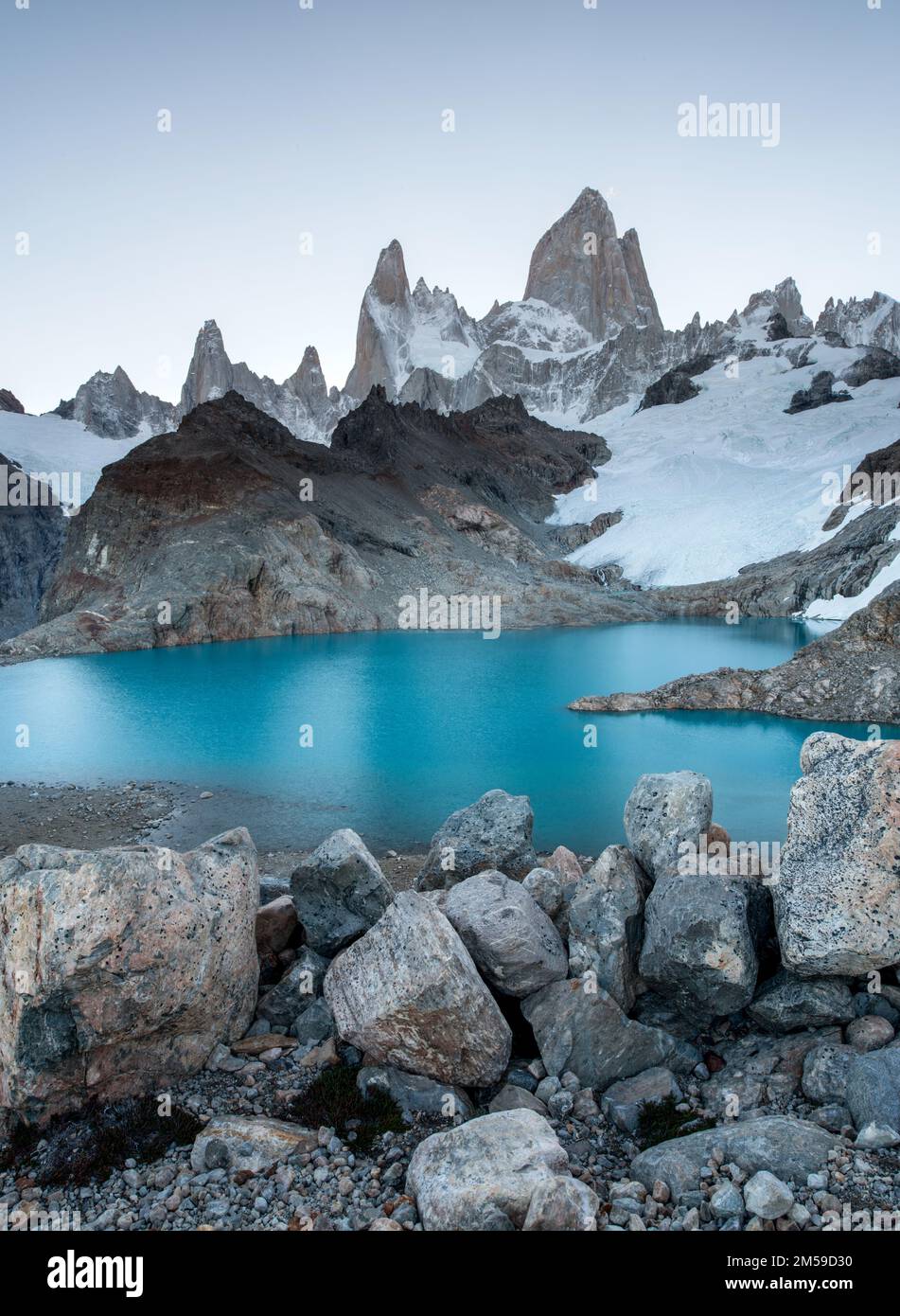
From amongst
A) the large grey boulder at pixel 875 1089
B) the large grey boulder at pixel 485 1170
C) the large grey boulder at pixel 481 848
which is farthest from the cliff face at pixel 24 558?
the large grey boulder at pixel 875 1089

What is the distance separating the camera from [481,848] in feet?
41.3

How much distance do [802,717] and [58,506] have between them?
111103 millimetres

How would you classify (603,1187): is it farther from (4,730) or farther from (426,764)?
(4,730)

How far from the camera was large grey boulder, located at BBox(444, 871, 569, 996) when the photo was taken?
27.3 ft

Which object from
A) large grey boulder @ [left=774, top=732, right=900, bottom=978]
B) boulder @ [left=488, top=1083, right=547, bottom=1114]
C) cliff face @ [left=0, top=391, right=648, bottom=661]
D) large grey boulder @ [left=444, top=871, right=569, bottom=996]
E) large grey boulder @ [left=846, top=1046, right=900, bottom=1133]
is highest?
cliff face @ [left=0, top=391, right=648, bottom=661]

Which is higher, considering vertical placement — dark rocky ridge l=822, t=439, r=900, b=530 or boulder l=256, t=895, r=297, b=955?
dark rocky ridge l=822, t=439, r=900, b=530

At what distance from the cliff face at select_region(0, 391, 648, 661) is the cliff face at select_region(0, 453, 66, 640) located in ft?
85.5

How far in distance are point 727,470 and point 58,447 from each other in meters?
137

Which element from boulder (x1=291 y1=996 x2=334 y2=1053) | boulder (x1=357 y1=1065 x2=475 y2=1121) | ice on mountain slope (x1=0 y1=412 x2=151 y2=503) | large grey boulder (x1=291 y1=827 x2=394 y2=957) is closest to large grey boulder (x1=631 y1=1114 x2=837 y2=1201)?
boulder (x1=357 y1=1065 x2=475 y2=1121)

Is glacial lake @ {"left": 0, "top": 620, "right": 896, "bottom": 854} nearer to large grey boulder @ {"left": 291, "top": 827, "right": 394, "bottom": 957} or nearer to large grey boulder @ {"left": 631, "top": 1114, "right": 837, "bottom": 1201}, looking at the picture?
large grey boulder @ {"left": 291, "top": 827, "right": 394, "bottom": 957}

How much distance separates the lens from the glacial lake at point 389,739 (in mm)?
20719

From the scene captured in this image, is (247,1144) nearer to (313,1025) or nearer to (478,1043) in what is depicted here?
(313,1025)

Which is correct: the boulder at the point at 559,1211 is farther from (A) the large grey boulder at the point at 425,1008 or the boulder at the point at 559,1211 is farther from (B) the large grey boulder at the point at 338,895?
(B) the large grey boulder at the point at 338,895

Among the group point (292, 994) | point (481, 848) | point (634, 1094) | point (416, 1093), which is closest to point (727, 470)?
point (481, 848)
